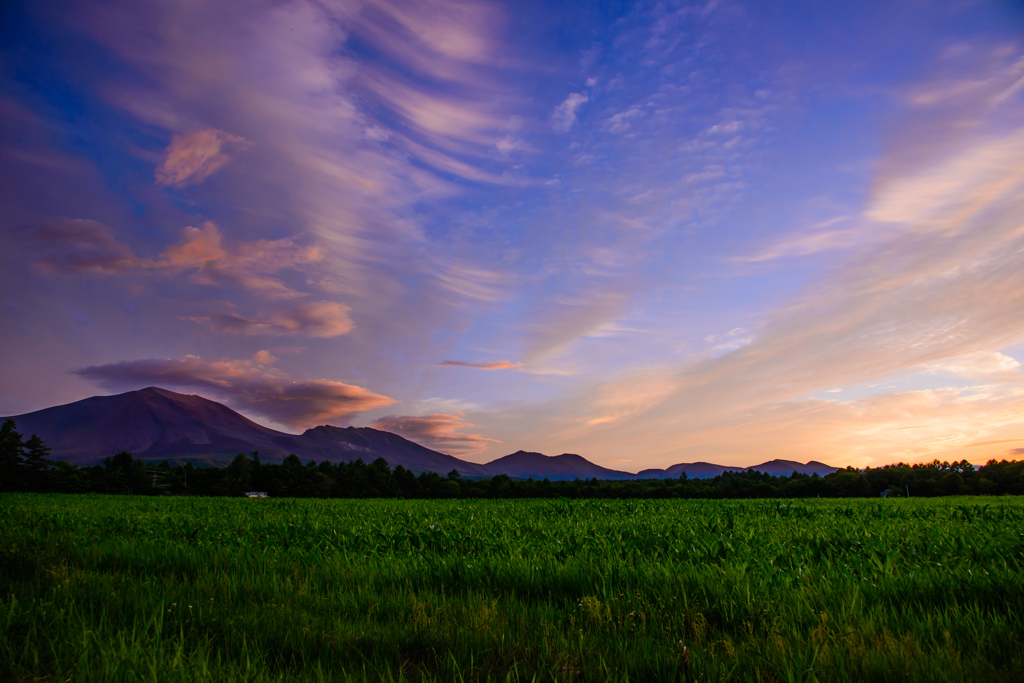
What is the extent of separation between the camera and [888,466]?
182 feet

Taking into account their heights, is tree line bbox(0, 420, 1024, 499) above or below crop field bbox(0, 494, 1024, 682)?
below

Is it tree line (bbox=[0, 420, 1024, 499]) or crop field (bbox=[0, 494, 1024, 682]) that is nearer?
crop field (bbox=[0, 494, 1024, 682])

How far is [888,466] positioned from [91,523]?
73251mm

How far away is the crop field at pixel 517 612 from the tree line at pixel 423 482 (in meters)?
33.5

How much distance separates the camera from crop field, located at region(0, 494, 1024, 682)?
2.57 m

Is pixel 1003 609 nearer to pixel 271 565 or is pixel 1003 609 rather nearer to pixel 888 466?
pixel 271 565

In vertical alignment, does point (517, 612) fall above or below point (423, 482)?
above

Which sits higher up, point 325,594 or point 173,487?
point 325,594

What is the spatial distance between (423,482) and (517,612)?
58.7 meters

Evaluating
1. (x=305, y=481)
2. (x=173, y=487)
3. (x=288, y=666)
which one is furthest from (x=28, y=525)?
(x=173, y=487)

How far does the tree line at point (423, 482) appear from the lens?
4466 centimetres

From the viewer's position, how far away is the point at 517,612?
141 inches

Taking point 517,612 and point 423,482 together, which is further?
point 423,482

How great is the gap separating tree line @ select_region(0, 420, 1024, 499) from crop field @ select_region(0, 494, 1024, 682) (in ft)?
110
